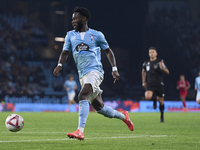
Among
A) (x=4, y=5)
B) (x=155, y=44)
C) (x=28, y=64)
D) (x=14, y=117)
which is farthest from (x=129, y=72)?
(x=14, y=117)

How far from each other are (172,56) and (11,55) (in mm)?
11255

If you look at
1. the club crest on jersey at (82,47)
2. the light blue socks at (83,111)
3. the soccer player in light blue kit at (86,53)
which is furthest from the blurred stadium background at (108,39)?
the light blue socks at (83,111)

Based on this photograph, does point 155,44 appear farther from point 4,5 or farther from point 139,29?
point 4,5

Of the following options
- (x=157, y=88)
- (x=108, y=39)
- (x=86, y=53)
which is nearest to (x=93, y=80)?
(x=86, y=53)

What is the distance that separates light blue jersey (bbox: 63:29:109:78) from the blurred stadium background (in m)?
20.0

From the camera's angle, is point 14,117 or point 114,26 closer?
point 14,117

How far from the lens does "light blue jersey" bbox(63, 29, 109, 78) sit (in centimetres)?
735

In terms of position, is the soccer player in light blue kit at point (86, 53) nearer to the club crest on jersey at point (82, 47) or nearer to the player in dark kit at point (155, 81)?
the club crest on jersey at point (82, 47)

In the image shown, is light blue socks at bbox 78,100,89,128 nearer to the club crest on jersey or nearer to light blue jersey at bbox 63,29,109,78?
light blue jersey at bbox 63,29,109,78

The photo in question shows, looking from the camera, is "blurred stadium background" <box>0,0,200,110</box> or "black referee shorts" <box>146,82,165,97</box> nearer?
"black referee shorts" <box>146,82,165,97</box>

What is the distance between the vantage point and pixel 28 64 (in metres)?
30.1

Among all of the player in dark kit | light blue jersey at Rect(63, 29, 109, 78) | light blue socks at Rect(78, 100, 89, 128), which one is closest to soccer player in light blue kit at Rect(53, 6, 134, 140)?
light blue jersey at Rect(63, 29, 109, 78)

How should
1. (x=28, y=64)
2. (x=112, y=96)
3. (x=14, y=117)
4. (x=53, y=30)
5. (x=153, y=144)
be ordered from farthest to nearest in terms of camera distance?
(x=53, y=30), (x=28, y=64), (x=112, y=96), (x=14, y=117), (x=153, y=144)

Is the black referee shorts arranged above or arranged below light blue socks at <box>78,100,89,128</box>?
below
